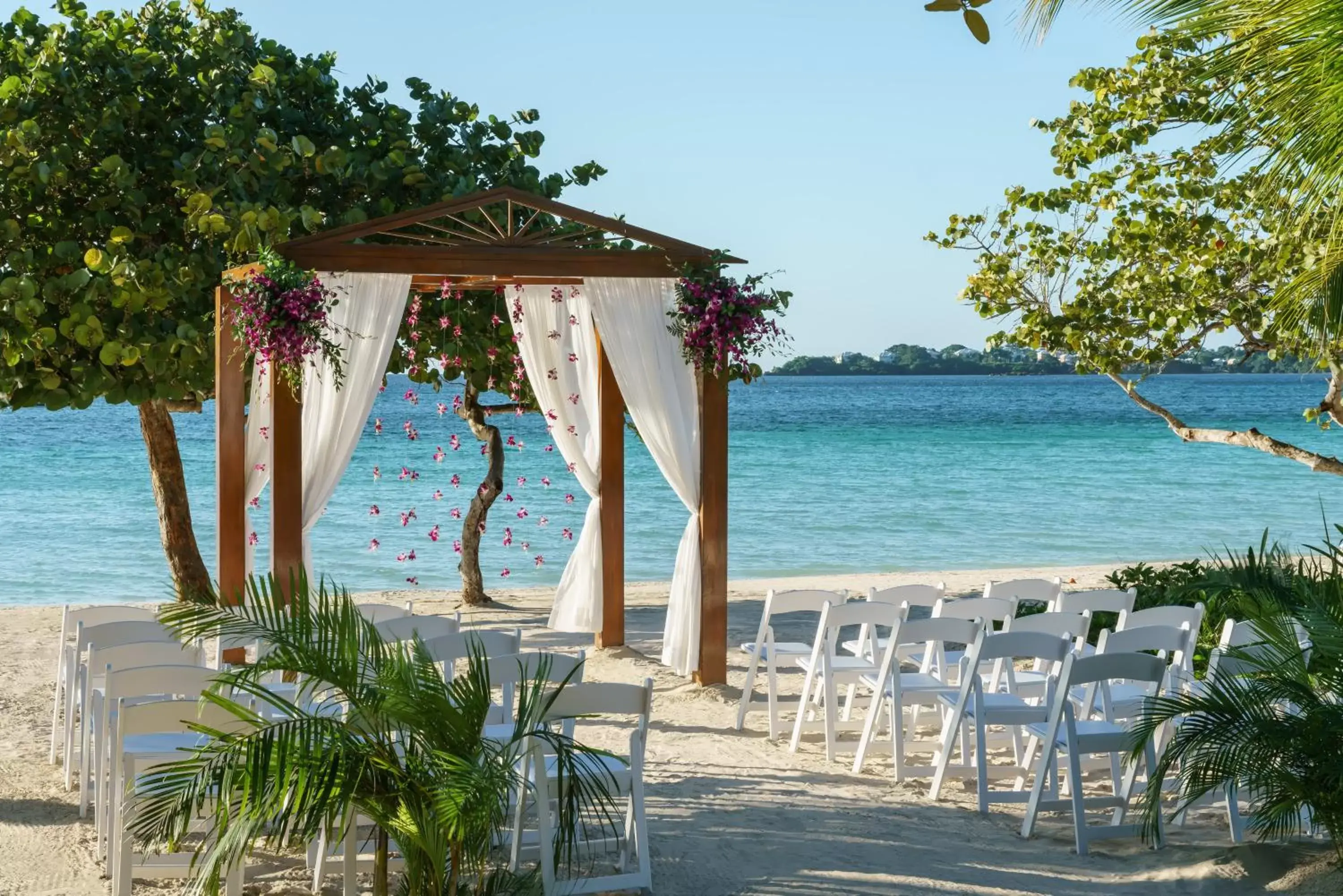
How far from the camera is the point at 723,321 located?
7422 mm

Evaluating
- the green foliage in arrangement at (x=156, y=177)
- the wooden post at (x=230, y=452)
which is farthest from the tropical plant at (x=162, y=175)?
the wooden post at (x=230, y=452)

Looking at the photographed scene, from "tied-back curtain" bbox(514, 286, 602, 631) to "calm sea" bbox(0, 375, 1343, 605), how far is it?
2040mm

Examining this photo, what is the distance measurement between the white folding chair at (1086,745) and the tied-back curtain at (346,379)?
3.99 m

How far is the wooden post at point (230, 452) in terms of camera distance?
7.41 metres

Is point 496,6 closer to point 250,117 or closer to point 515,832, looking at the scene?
point 250,117

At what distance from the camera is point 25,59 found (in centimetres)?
873

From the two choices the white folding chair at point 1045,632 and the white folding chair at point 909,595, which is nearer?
the white folding chair at point 1045,632

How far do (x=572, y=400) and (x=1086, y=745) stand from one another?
456cm

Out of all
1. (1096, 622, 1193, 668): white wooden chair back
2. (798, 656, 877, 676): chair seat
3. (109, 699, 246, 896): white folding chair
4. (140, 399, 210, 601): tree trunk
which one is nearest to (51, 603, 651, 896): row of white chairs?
(109, 699, 246, 896): white folding chair

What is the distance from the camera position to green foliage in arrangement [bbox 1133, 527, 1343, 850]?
4.09 m

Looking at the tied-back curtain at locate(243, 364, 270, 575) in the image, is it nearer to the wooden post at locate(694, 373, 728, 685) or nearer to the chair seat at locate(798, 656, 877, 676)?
the wooden post at locate(694, 373, 728, 685)

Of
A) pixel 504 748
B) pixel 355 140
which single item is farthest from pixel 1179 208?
pixel 504 748

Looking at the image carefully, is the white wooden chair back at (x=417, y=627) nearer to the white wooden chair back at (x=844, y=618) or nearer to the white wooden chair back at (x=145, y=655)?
the white wooden chair back at (x=145, y=655)

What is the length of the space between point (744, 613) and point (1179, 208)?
446 cm
